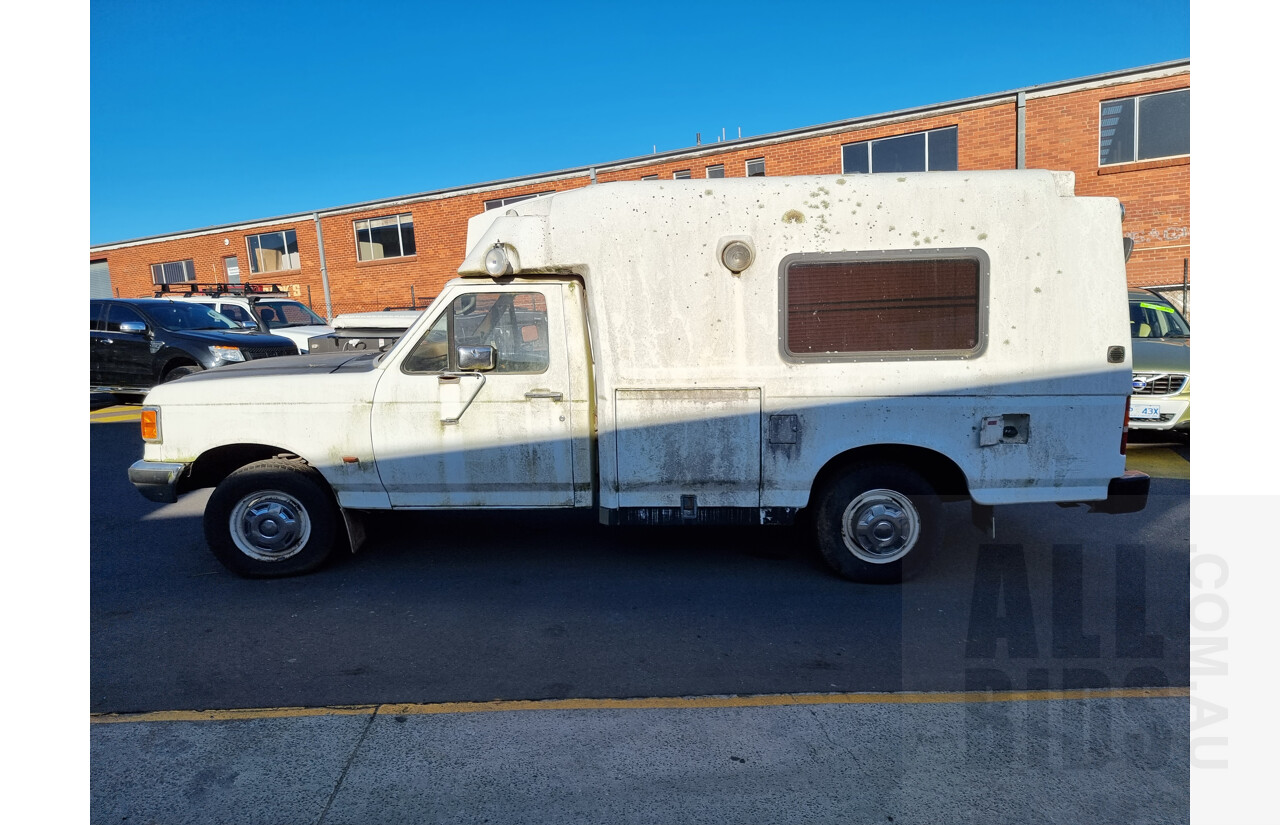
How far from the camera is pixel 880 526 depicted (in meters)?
4.86

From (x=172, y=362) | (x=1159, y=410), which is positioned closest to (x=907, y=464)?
(x=1159, y=410)

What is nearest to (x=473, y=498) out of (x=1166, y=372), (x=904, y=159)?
(x=1166, y=372)

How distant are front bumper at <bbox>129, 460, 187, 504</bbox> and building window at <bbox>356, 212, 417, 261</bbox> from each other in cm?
2138

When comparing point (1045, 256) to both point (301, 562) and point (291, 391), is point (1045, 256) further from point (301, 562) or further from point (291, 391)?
point (301, 562)

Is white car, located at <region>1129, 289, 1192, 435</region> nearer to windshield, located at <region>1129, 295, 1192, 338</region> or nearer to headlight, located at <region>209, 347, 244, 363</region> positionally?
windshield, located at <region>1129, 295, 1192, 338</region>

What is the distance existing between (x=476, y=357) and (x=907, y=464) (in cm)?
276

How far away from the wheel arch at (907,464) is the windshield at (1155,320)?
610 cm

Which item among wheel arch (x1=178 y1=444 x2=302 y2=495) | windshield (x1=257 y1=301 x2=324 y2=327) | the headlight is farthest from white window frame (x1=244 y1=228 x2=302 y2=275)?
Result: wheel arch (x1=178 y1=444 x2=302 y2=495)

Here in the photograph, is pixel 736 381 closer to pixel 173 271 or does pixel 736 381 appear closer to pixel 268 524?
pixel 268 524

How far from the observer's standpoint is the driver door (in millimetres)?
4793

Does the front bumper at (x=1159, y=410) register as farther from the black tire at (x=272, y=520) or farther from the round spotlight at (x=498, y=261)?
the black tire at (x=272, y=520)

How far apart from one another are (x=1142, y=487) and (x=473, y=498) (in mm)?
4108

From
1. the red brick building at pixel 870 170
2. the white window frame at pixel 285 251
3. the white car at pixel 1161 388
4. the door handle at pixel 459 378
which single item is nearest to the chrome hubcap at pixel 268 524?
the door handle at pixel 459 378

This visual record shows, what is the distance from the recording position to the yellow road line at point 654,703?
3443 millimetres
